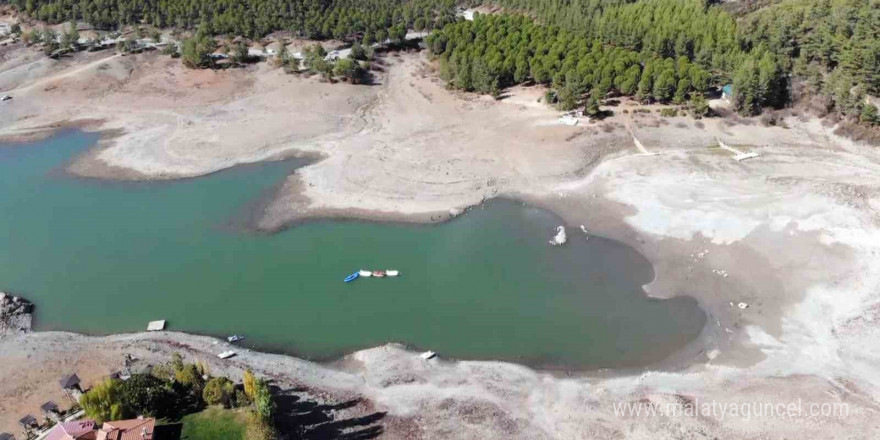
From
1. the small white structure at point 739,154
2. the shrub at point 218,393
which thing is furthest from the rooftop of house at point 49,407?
the small white structure at point 739,154

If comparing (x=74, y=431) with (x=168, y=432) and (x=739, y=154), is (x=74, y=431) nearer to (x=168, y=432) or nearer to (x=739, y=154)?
(x=168, y=432)

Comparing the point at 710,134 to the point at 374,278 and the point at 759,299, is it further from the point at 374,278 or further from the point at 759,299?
the point at 374,278

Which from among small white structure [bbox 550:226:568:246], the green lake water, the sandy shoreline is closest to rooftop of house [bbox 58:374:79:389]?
the sandy shoreline

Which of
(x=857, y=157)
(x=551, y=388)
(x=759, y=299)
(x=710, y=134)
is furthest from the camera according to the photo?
(x=710, y=134)

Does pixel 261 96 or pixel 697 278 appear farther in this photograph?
pixel 261 96

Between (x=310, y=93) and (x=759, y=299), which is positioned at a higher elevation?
(x=310, y=93)

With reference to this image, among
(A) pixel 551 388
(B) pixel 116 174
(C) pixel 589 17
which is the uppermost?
(C) pixel 589 17

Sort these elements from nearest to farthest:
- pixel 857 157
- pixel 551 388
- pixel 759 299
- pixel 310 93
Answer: pixel 551 388
pixel 759 299
pixel 857 157
pixel 310 93

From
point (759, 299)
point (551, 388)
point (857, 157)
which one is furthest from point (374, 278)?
point (857, 157)
